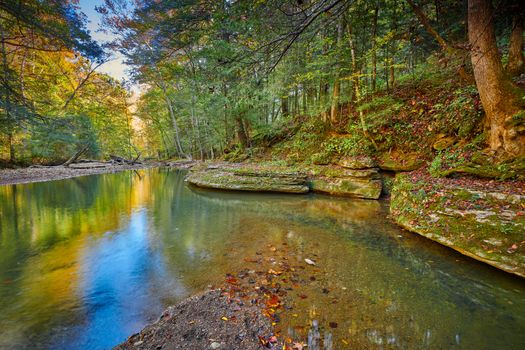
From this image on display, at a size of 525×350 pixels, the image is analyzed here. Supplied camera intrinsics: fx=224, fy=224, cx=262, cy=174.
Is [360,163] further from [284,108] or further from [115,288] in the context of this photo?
[284,108]

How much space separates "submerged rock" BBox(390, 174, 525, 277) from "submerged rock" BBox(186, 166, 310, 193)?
13.6ft

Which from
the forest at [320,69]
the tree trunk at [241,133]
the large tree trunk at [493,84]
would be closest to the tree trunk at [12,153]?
the forest at [320,69]

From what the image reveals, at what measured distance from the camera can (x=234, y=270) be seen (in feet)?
11.3

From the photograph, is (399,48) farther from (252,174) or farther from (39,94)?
(39,94)

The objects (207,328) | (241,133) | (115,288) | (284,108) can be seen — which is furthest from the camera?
(284,108)

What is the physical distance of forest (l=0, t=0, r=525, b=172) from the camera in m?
4.07

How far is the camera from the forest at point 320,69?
4.07 meters

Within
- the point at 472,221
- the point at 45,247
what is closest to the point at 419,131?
the point at 472,221

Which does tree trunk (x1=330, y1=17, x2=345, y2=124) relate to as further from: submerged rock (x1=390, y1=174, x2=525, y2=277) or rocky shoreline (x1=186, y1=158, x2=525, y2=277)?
submerged rock (x1=390, y1=174, x2=525, y2=277)

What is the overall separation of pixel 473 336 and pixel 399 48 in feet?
42.2

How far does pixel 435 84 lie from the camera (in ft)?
31.5

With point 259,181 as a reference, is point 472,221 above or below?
below

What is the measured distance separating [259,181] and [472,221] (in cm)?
669

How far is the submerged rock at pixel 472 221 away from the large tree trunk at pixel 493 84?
1975 mm
